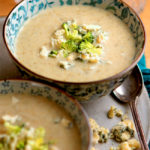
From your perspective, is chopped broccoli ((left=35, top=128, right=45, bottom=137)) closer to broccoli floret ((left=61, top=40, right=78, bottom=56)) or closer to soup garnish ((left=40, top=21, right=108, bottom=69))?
soup garnish ((left=40, top=21, right=108, bottom=69))

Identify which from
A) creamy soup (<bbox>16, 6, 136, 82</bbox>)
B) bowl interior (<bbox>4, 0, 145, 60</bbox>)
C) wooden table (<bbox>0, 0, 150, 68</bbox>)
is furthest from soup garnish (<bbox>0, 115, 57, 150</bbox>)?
wooden table (<bbox>0, 0, 150, 68</bbox>)

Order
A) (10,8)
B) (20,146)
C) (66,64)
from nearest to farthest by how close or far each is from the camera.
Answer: (20,146) → (66,64) → (10,8)

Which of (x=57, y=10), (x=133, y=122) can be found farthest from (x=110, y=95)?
(x=57, y=10)

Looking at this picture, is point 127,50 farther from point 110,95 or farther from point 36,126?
point 36,126

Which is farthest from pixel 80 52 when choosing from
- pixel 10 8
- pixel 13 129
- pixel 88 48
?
pixel 10 8

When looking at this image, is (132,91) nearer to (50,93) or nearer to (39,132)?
(50,93)

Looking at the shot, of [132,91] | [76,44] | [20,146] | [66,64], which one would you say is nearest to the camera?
[20,146]

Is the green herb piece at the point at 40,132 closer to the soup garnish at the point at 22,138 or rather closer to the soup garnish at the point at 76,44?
the soup garnish at the point at 22,138

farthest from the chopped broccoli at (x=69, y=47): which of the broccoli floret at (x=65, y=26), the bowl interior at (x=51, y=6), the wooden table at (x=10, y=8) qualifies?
the wooden table at (x=10, y=8)
